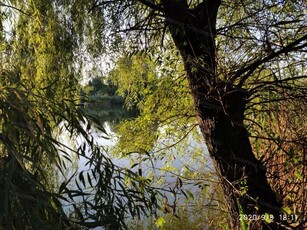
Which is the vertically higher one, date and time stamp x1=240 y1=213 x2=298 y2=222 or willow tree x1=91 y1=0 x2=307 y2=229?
willow tree x1=91 y1=0 x2=307 y2=229

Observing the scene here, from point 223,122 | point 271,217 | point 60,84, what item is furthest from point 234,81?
point 60,84

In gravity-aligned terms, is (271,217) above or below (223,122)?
below

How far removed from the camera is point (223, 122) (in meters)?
1.82

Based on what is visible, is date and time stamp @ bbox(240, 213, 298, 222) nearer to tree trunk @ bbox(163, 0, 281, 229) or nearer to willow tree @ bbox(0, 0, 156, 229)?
tree trunk @ bbox(163, 0, 281, 229)

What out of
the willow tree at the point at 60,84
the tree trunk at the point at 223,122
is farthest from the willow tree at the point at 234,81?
the willow tree at the point at 60,84

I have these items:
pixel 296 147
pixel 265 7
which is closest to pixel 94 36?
pixel 265 7

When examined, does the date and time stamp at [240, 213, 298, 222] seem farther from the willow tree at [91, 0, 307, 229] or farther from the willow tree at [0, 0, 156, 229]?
the willow tree at [0, 0, 156, 229]

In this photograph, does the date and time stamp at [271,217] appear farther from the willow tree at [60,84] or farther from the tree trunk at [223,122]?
the willow tree at [60,84]

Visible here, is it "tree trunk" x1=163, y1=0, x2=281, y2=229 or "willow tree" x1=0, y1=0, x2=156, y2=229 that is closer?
"willow tree" x1=0, y1=0, x2=156, y2=229

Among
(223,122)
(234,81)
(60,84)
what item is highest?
(60,84)

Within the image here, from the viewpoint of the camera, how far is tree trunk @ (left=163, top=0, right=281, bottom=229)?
1.79 meters

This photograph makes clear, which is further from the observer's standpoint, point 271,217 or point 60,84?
point 60,84

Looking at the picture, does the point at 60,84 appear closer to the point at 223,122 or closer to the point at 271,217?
the point at 223,122

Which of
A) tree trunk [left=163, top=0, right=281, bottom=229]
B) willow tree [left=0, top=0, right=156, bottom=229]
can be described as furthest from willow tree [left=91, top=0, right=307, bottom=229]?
willow tree [left=0, top=0, right=156, bottom=229]
